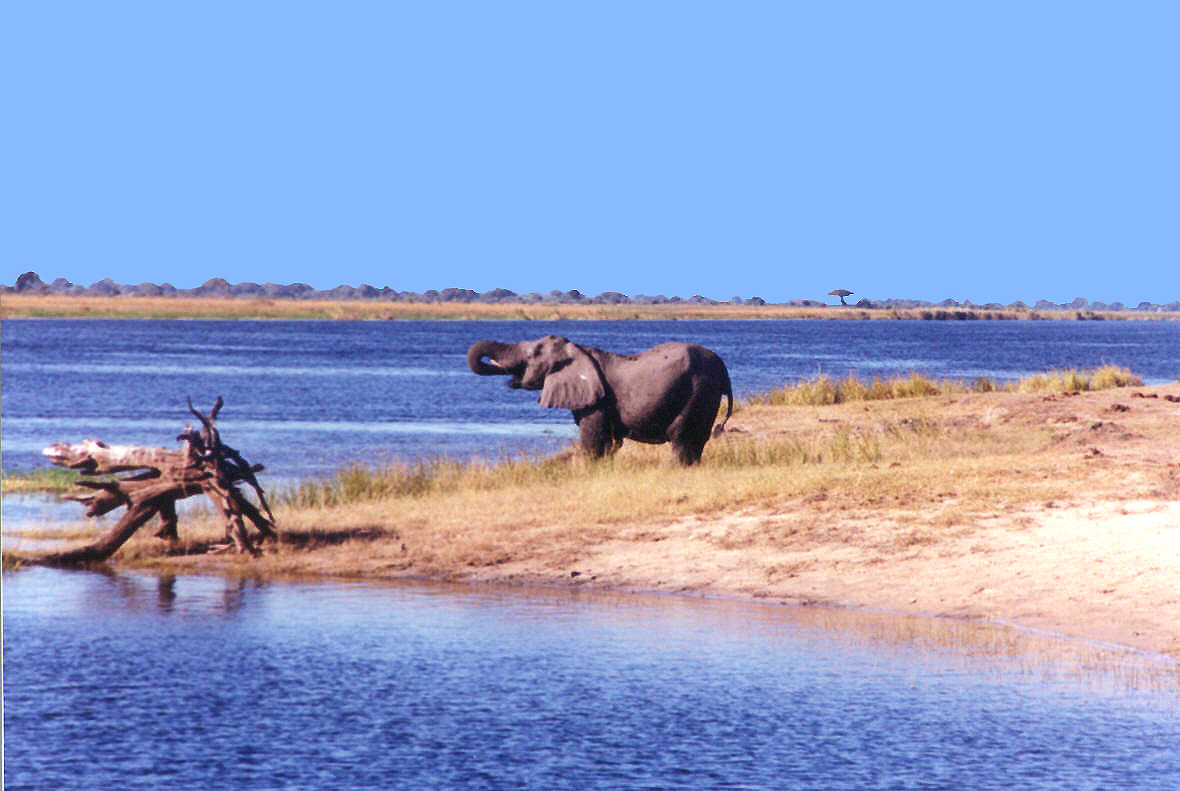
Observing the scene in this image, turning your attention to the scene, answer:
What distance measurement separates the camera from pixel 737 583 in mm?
15289

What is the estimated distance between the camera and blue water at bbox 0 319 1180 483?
106ft

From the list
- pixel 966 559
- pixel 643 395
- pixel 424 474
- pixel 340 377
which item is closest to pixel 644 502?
pixel 643 395

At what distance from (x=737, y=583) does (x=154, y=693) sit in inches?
218

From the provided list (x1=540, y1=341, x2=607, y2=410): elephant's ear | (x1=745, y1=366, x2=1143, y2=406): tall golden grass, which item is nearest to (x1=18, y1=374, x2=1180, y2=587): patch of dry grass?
(x1=540, y1=341, x2=607, y2=410): elephant's ear

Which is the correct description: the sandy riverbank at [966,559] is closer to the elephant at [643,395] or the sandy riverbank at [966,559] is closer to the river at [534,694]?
the river at [534,694]

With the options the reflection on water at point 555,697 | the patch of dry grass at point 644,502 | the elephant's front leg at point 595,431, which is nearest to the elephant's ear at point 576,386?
the elephant's front leg at point 595,431

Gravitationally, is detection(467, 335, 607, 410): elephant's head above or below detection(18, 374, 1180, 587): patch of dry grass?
above

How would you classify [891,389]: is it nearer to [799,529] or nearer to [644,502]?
[644,502]

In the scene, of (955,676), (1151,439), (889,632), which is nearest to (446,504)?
(889,632)

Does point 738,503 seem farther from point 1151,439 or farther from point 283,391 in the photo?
point 283,391

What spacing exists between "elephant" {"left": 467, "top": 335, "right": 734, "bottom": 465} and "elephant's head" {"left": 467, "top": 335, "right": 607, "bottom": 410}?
0.01 meters

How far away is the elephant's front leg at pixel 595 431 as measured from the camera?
66.8 feet

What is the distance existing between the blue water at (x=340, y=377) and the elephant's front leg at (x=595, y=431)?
455 cm

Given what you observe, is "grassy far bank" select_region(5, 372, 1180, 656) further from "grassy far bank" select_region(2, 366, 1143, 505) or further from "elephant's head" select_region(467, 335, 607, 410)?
"elephant's head" select_region(467, 335, 607, 410)
